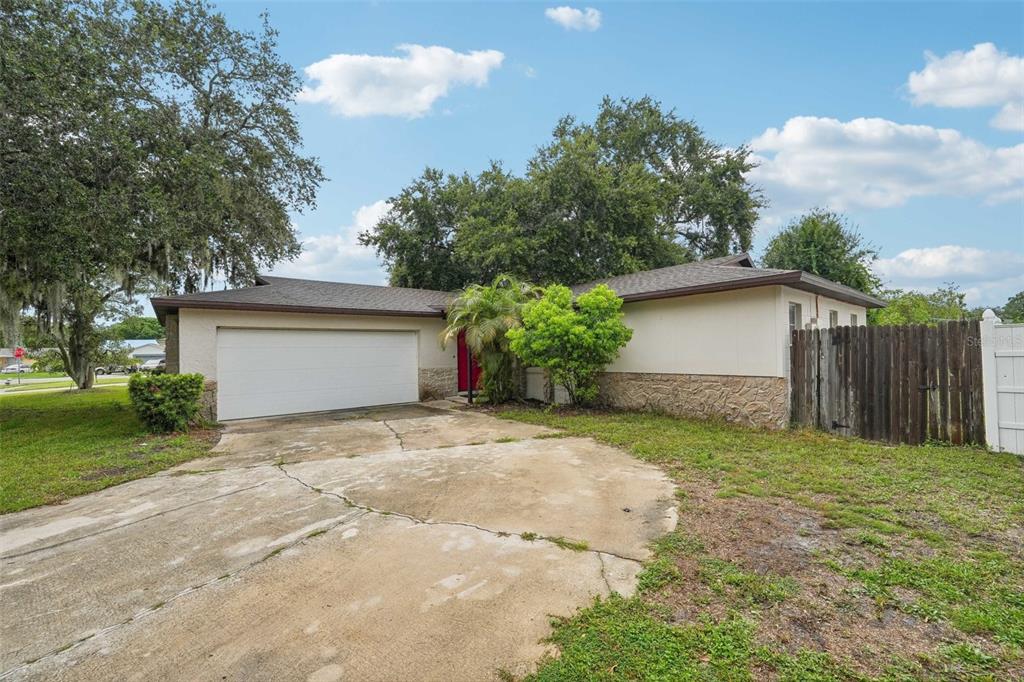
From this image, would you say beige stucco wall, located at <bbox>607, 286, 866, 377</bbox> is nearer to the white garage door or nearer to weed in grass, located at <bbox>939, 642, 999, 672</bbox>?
the white garage door

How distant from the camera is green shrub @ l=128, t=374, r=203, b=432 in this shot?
7.25m

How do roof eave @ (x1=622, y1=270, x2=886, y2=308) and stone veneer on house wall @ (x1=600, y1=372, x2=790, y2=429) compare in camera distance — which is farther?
stone veneer on house wall @ (x1=600, y1=372, x2=790, y2=429)

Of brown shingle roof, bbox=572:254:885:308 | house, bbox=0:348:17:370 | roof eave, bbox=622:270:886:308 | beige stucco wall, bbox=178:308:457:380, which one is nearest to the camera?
roof eave, bbox=622:270:886:308

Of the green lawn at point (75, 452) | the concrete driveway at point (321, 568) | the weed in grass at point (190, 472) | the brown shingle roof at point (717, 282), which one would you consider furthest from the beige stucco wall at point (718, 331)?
the green lawn at point (75, 452)

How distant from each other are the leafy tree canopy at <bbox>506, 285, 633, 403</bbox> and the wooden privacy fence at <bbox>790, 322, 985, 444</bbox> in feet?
9.99

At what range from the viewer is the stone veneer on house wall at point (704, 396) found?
7.14 meters

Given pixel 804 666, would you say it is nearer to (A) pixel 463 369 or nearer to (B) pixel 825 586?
(B) pixel 825 586

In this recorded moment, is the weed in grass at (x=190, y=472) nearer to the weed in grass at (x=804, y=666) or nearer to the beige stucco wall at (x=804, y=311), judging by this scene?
the weed in grass at (x=804, y=666)

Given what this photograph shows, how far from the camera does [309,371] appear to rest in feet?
32.4

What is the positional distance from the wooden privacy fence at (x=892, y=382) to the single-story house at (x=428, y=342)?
0.40 m

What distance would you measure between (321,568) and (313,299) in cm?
839

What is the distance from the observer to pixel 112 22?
872 cm

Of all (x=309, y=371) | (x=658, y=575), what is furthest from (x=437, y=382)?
(x=658, y=575)

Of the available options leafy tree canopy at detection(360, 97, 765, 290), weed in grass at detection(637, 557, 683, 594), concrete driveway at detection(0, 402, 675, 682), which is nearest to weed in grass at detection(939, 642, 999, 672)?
weed in grass at detection(637, 557, 683, 594)
